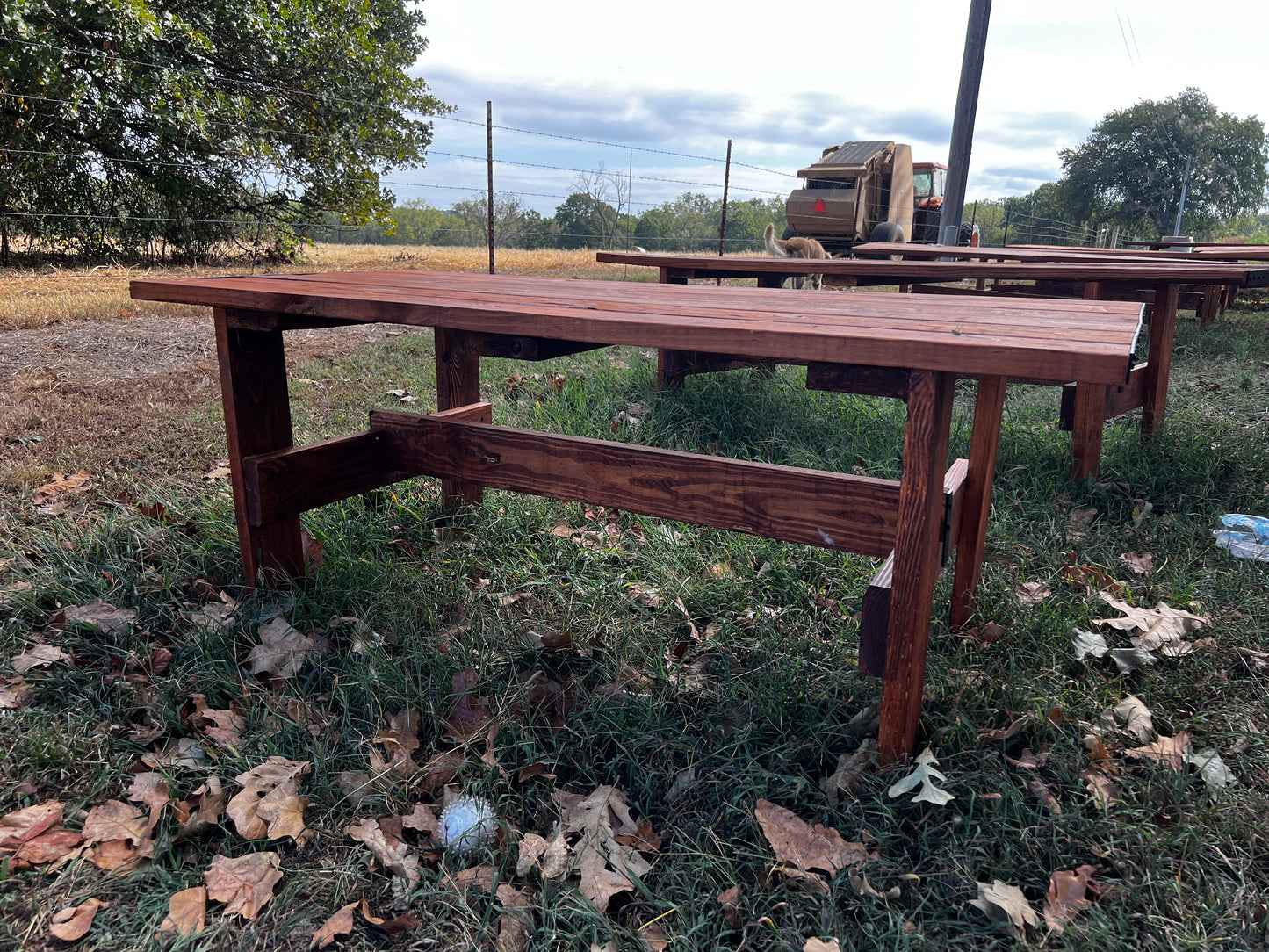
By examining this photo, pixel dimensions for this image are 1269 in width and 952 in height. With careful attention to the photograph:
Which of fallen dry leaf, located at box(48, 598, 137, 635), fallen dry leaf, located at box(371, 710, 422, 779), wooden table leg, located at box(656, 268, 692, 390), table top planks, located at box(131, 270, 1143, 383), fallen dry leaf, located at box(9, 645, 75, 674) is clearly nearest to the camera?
table top planks, located at box(131, 270, 1143, 383)

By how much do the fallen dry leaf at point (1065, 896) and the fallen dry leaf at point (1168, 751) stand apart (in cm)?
37

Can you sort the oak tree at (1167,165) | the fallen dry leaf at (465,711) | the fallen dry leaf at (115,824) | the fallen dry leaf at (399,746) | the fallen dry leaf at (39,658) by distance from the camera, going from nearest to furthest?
the fallen dry leaf at (115,824) < the fallen dry leaf at (399,746) < the fallen dry leaf at (465,711) < the fallen dry leaf at (39,658) < the oak tree at (1167,165)

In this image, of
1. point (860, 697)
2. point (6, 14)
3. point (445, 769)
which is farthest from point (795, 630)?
point (6, 14)

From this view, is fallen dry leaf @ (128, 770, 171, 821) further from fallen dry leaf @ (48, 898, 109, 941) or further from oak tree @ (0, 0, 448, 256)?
oak tree @ (0, 0, 448, 256)

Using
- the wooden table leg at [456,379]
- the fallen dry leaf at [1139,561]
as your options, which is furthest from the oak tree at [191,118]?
the fallen dry leaf at [1139,561]

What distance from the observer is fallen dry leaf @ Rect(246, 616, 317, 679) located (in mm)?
2014

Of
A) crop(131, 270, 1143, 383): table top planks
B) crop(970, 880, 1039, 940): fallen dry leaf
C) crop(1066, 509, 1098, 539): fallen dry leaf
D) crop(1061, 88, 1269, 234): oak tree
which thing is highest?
crop(1061, 88, 1269, 234): oak tree

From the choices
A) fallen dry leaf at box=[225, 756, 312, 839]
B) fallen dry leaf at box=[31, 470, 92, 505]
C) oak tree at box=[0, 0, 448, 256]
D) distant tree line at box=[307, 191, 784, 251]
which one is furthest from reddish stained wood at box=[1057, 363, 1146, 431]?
distant tree line at box=[307, 191, 784, 251]

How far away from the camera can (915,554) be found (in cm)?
151

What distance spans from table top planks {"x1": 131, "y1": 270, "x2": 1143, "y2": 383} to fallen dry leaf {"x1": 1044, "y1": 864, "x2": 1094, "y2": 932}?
863 mm

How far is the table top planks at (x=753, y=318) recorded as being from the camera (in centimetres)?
122

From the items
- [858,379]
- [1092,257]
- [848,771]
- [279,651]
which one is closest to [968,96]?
[1092,257]

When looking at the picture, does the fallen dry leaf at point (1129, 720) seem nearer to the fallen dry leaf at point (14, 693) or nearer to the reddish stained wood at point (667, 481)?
the reddish stained wood at point (667, 481)

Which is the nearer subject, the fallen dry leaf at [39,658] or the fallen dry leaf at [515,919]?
the fallen dry leaf at [515,919]
